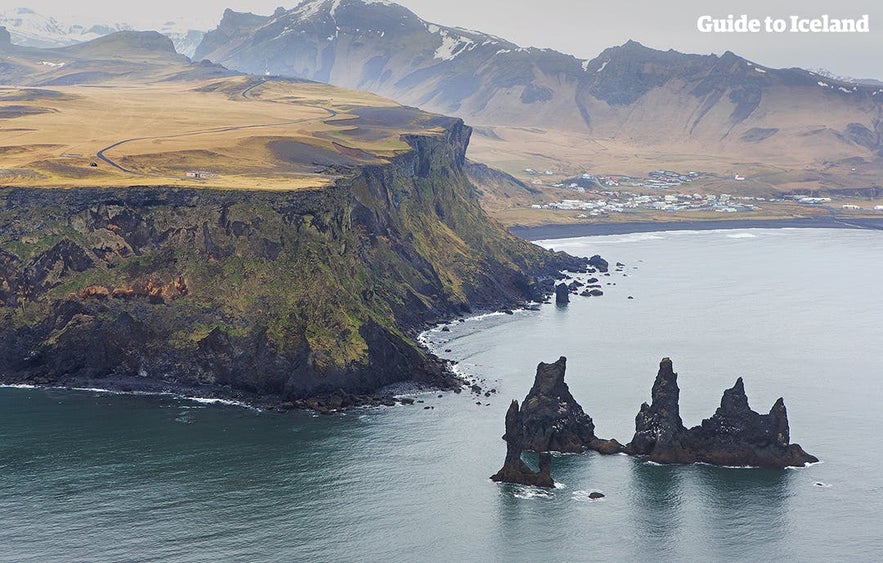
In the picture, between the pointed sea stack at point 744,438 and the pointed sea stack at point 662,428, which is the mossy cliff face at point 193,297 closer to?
the pointed sea stack at point 662,428

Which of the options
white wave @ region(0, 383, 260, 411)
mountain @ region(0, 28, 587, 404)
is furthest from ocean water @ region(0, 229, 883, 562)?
mountain @ region(0, 28, 587, 404)

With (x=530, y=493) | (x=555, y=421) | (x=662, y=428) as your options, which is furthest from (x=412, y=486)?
(x=662, y=428)

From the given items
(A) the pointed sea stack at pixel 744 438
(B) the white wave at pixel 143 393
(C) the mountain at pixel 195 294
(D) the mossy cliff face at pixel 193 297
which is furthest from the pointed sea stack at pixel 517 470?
(B) the white wave at pixel 143 393

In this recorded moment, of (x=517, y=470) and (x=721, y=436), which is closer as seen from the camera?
(x=517, y=470)

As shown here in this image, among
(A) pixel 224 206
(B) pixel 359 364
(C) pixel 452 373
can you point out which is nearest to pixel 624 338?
(C) pixel 452 373

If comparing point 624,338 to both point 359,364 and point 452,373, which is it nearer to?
point 452,373

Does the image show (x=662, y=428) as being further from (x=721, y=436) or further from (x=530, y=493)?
(x=530, y=493)
